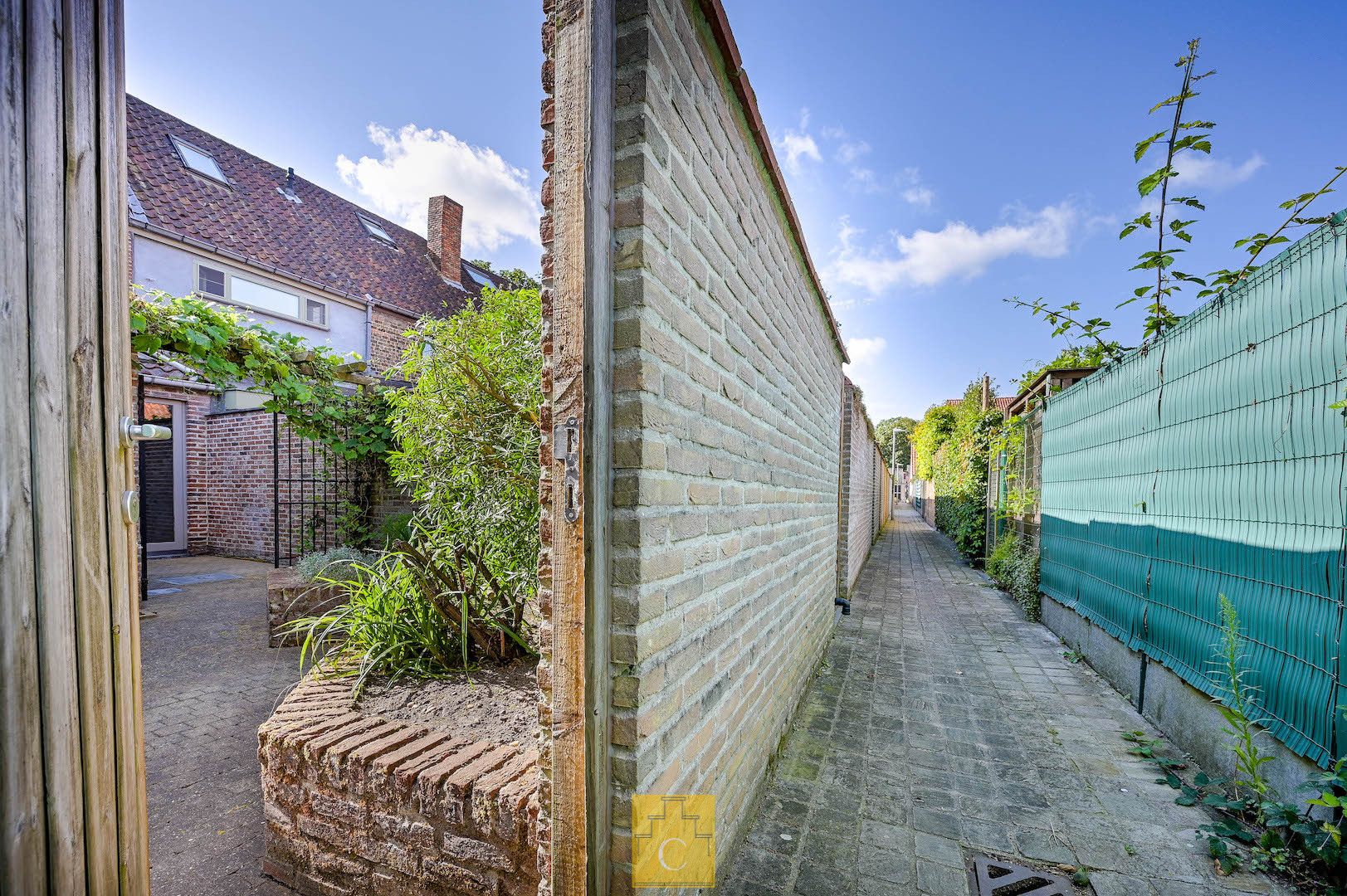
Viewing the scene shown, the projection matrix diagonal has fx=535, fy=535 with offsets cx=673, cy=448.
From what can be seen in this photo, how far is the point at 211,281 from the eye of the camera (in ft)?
28.5

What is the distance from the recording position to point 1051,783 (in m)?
2.44

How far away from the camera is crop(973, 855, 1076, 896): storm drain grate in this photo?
1792 millimetres

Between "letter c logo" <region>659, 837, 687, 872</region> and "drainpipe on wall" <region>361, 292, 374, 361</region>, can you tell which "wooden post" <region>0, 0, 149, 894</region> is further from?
"drainpipe on wall" <region>361, 292, 374, 361</region>

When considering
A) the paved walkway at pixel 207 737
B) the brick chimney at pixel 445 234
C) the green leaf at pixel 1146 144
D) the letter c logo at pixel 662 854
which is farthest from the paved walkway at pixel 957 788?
the brick chimney at pixel 445 234

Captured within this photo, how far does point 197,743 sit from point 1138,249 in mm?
6288

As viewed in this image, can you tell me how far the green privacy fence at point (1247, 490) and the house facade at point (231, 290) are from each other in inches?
304

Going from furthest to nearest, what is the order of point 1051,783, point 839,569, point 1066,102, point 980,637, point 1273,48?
point 839,569 < point 980,637 < point 1066,102 < point 1273,48 < point 1051,783

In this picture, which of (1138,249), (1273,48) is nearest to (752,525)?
(1138,249)

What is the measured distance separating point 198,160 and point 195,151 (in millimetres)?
241

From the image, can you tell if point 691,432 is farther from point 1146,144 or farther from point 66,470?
point 1146,144

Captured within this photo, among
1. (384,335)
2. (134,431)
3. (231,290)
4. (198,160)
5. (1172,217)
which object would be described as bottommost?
(134,431)

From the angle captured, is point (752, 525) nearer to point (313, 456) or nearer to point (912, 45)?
point (912, 45)

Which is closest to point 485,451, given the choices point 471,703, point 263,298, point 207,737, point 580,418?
point 471,703

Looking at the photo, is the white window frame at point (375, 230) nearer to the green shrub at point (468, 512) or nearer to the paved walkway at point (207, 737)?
the paved walkway at point (207, 737)
